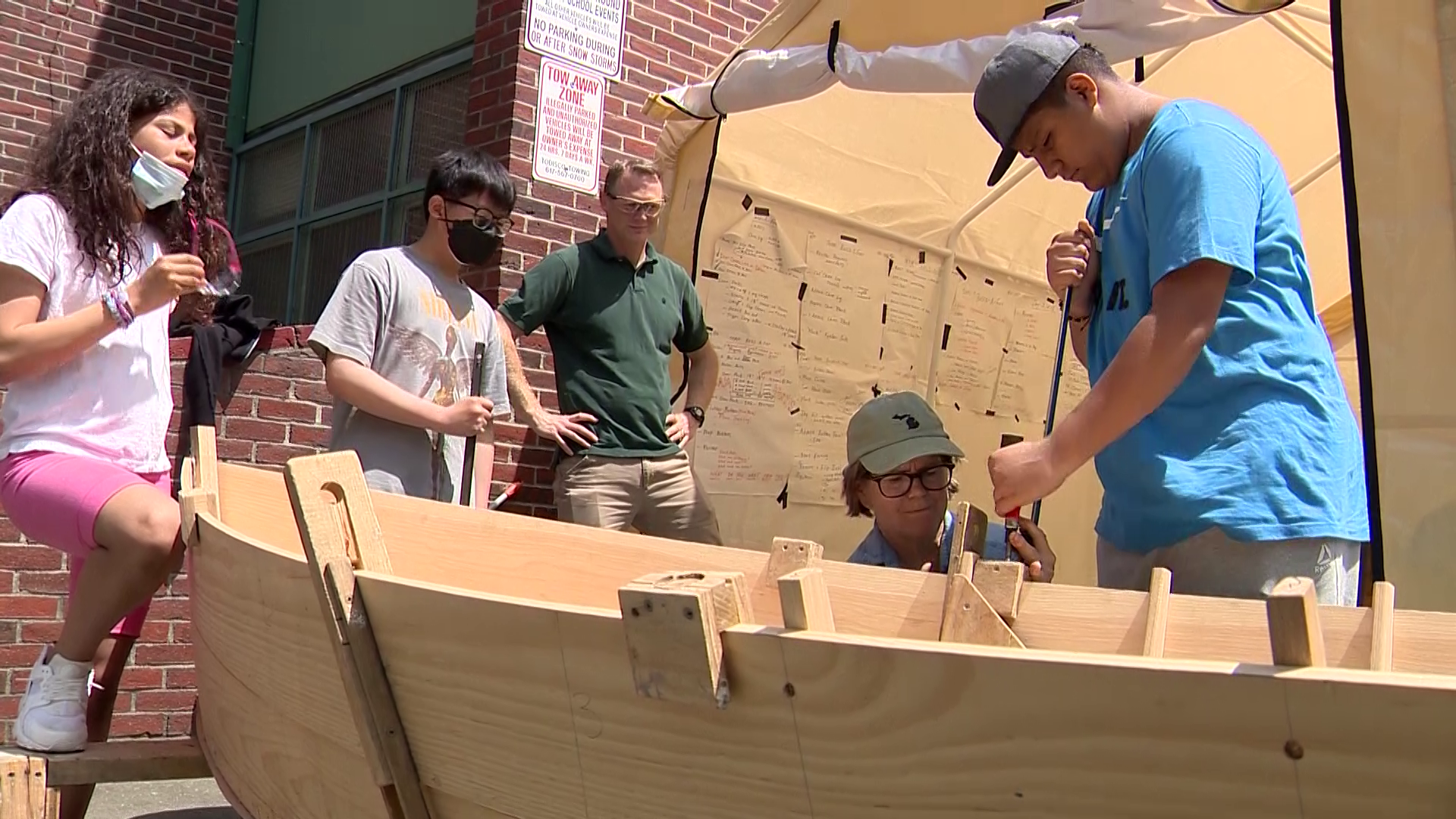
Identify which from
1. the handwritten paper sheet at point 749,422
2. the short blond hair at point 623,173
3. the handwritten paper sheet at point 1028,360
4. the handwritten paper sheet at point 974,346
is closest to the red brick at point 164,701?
the handwritten paper sheet at point 749,422

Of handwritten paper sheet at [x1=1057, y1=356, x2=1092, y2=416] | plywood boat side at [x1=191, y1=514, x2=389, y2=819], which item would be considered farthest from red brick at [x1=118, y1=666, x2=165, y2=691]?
handwritten paper sheet at [x1=1057, y1=356, x2=1092, y2=416]

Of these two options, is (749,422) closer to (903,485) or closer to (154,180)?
(903,485)

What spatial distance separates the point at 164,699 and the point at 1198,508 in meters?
3.51

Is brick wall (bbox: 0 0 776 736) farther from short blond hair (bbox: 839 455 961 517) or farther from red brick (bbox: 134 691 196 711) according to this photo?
short blond hair (bbox: 839 455 961 517)

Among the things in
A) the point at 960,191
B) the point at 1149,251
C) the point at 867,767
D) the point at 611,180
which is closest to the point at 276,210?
the point at 611,180

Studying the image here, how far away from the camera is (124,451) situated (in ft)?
7.54

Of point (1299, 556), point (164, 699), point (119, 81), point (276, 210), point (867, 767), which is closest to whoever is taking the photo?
point (867, 767)

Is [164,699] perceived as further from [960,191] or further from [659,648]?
[960,191]

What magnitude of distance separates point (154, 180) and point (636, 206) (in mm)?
1893

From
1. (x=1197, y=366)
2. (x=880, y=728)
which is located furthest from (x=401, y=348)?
(x=880, y=728)

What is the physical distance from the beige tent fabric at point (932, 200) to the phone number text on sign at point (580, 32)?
72 centimetres

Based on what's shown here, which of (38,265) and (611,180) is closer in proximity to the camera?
(38,265)

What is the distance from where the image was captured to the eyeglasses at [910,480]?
113 inches

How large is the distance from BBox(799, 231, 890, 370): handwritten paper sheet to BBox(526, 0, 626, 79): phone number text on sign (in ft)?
4.20
